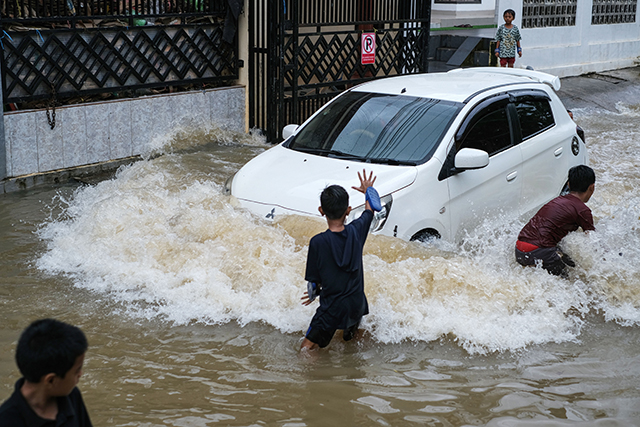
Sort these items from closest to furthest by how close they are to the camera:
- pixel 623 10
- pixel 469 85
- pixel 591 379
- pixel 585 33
Result: pixel 591 379 < pixel 469 85 < pixel 585 33 < pixel 623 10

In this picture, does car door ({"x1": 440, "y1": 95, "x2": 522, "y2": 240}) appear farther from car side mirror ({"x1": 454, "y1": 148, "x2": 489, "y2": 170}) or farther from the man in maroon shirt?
the man in maroon shirt

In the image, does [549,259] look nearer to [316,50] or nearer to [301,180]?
[301,180]

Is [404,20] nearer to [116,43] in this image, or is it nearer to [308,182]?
[116,43]

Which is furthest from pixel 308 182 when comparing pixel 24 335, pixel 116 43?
pixel 116 43

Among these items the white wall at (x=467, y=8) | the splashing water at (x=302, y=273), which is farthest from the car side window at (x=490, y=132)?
the white wall at (x=467, y=8)

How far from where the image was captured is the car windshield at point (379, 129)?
20.6 ft

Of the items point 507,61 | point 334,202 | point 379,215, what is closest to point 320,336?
point 334,202

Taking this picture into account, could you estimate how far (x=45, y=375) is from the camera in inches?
89.4

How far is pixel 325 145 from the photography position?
264 inches

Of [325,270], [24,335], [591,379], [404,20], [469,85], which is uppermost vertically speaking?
[404,20]

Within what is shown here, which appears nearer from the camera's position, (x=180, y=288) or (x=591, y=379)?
(x=591, y=379)

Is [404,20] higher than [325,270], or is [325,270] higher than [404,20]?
[404,20]

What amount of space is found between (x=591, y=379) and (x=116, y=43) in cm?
774

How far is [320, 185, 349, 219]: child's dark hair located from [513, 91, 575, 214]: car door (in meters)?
3.30
